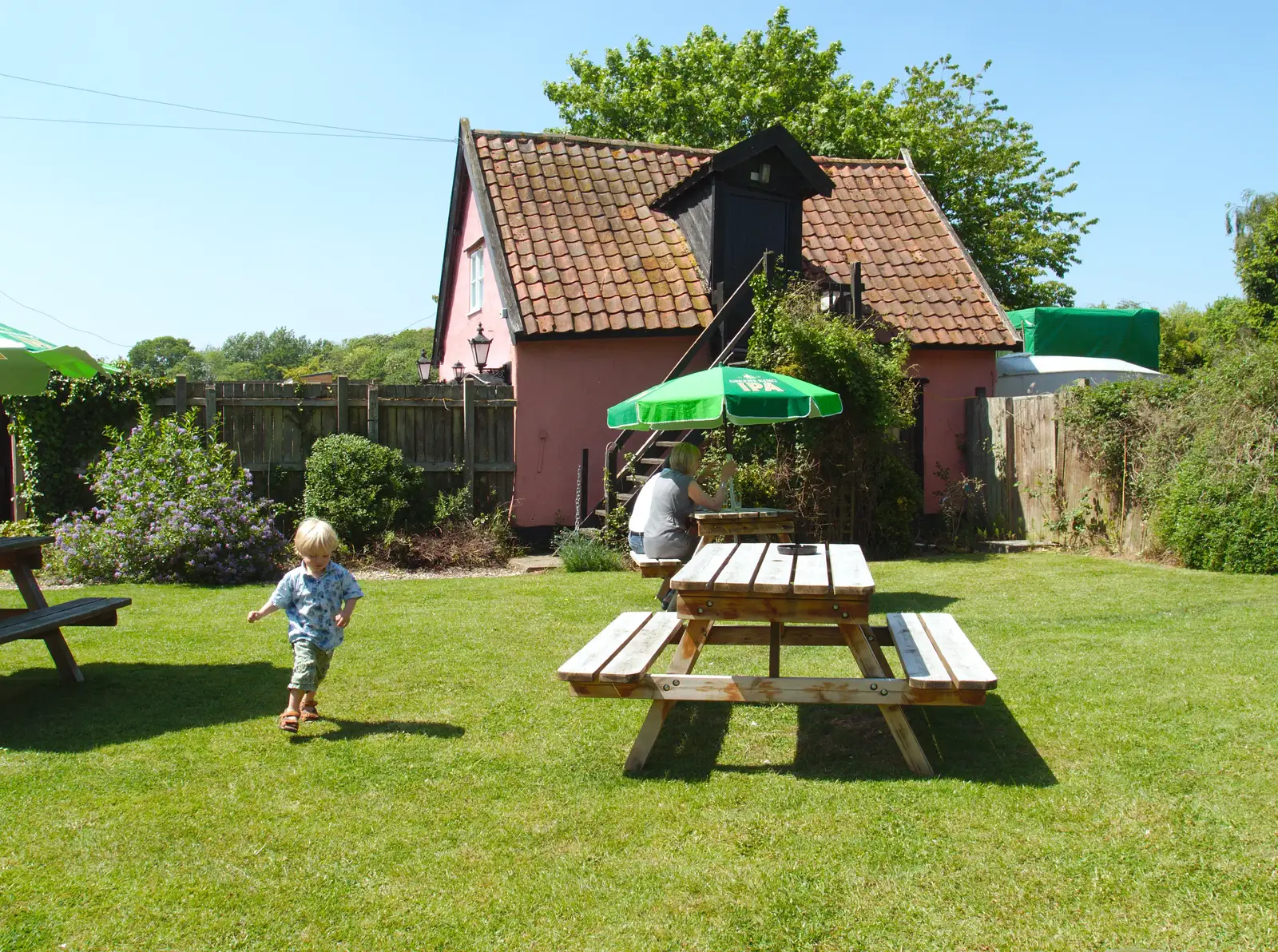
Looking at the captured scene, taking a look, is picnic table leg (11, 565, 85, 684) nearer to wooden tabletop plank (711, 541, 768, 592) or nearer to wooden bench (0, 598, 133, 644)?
wooden bench (0, 598, 133, 644)

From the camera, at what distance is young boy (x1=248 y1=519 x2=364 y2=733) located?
5602 mm

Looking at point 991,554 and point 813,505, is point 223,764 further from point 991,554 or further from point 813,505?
point 991,554

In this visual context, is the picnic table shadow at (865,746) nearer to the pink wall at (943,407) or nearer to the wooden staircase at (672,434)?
the wooden staircase at (672,434)

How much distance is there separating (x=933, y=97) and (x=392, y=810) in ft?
108

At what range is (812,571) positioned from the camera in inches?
214

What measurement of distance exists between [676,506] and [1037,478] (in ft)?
25.4

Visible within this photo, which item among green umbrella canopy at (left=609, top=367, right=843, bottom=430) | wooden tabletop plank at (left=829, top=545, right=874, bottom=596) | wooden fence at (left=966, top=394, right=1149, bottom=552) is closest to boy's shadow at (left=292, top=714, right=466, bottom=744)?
wooden tabletop plank at (left=829, top=545, right=874, bottom=596)

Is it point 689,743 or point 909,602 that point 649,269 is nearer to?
point 909,602

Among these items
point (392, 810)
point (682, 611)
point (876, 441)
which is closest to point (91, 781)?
point (392, 810)

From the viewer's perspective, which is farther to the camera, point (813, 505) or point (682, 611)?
point (813, 505)

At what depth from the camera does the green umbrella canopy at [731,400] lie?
880 centimetres

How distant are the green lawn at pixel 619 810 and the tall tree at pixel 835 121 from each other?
2203cm

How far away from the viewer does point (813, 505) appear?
42.4 ft

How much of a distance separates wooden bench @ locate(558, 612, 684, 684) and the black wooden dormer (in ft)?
31.4
